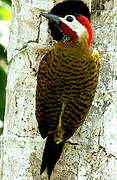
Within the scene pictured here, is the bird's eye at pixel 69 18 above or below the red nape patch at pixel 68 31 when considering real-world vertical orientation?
above

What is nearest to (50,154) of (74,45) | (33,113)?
(33,113)

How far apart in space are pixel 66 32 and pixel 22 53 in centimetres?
29

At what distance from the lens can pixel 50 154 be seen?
2193mm

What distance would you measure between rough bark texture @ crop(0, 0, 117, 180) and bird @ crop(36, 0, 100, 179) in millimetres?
83

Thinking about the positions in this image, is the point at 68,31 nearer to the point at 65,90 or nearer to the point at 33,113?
the point at 65,90

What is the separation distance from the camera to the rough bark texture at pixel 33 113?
2248mm

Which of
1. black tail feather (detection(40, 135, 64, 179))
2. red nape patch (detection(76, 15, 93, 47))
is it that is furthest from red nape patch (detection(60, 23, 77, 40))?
black tail feather (detection(40, 135, 64, 179))

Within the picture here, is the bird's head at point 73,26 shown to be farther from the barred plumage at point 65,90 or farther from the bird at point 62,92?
the barred plumage at point 65,90

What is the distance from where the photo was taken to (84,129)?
2.29m

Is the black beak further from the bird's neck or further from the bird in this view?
the bird's neck

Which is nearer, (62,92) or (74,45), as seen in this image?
(62,92)

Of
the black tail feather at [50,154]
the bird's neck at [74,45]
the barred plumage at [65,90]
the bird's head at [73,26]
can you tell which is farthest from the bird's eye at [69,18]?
the black tail feather at [50,154]

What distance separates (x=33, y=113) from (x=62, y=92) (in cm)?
23

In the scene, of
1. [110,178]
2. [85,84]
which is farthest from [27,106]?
[110,178]
